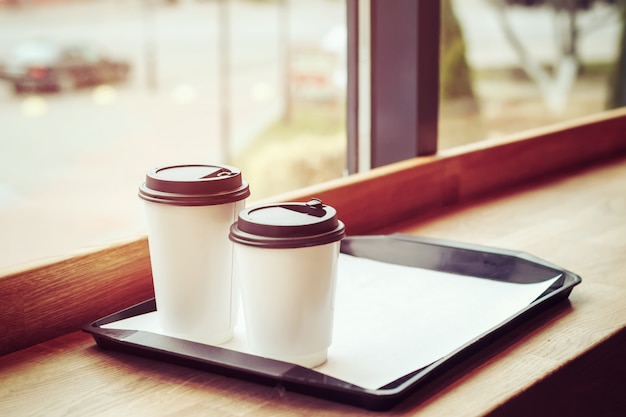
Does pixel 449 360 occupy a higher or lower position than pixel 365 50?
lower

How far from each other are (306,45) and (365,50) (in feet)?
28.9

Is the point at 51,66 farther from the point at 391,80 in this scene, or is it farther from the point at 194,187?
the point at 194,187

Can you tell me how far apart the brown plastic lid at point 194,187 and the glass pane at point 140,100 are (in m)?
7.10

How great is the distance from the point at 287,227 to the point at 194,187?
11 centimetres

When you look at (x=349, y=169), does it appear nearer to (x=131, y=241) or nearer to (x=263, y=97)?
(x=131, y=241)

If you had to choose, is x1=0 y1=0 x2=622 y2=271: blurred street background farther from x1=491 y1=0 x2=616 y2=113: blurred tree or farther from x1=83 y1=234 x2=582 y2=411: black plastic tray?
x1=83 y1=234 x2=582 y2=411: black plastic tray

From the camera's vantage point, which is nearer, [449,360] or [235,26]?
[449,360]

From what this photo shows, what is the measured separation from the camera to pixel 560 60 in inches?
430

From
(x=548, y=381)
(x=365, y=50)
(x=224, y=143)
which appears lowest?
(x=224, y=143)

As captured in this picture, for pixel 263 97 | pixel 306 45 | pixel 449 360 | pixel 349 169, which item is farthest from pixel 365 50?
pixel 263 97

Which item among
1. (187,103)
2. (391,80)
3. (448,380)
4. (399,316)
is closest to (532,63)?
(187,103)

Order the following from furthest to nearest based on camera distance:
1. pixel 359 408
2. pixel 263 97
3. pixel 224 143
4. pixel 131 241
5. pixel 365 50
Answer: pixel 263 97
pixel 224 143
pixel 365 50
pixel 131 241
pixel 359 408

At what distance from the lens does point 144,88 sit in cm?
1082

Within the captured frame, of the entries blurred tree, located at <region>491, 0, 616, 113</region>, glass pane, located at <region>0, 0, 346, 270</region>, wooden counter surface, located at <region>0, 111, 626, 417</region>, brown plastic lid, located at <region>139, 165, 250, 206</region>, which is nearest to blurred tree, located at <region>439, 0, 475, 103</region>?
glass pane, located at <region>0, 0, 346, 270</region>
